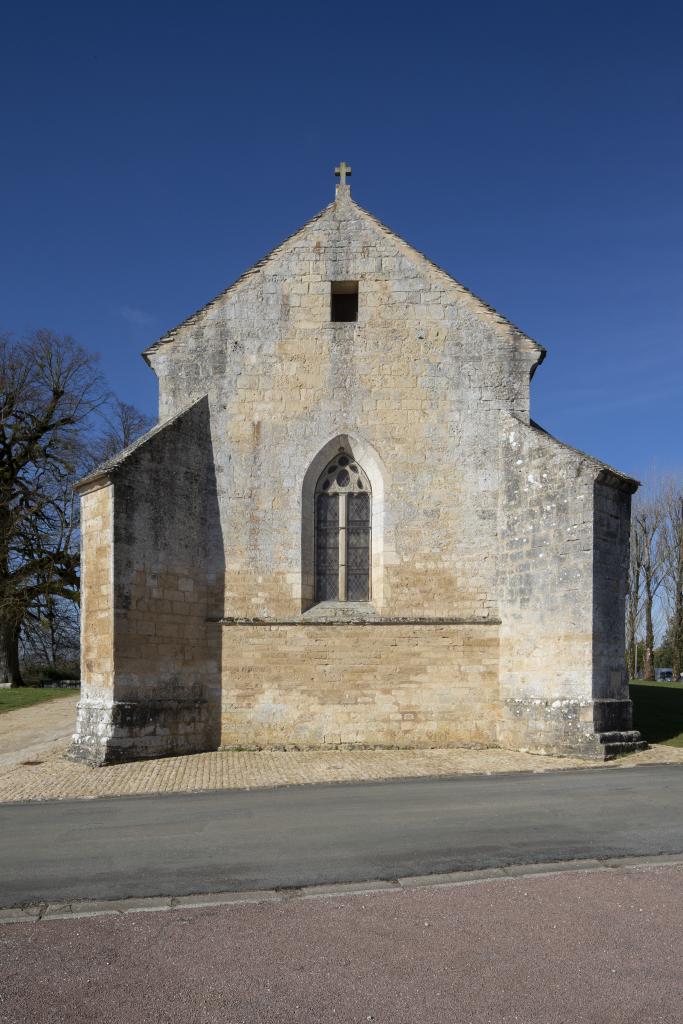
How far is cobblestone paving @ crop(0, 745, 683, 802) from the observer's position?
31.5ft

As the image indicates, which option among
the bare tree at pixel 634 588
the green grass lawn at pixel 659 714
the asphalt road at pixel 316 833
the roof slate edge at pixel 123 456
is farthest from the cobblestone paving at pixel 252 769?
the bare tree at pixel 634 588

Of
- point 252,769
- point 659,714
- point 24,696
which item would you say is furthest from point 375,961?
point 24,696

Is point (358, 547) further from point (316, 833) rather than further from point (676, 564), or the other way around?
point (676, 564)

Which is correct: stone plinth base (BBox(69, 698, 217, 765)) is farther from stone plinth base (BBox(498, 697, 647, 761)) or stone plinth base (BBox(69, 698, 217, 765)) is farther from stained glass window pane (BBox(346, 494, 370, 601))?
stone plinth base (BBox(498, 697, 647, 761))

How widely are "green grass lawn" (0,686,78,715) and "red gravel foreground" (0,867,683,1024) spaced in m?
14.8

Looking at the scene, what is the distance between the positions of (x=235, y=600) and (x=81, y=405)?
Result: 1569cm

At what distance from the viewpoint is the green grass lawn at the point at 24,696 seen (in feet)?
62.6

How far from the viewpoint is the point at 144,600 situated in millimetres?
11758

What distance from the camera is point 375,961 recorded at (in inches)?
172

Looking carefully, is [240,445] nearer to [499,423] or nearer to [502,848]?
[499,423]

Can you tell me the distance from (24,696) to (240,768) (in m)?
12.2

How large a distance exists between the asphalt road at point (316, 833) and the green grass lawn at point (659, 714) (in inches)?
168

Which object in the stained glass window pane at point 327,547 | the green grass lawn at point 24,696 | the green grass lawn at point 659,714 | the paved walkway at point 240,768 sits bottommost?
the green grass lawn at point 24,696

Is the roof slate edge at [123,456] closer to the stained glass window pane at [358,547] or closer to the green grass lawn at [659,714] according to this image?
Result: the stained glass window pane at [358,547]
